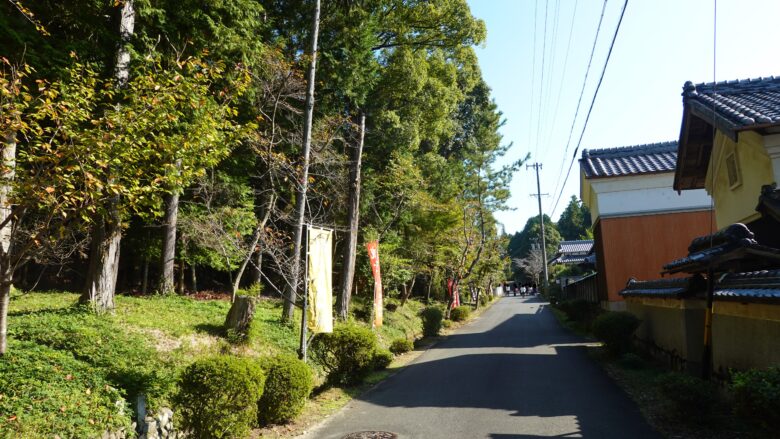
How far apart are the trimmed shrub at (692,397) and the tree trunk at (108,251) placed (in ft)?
32.8

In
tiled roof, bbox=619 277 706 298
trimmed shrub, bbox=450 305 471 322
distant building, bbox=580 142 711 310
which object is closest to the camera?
tiled roof, bbox=619 277 706 298

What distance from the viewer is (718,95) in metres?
9.99

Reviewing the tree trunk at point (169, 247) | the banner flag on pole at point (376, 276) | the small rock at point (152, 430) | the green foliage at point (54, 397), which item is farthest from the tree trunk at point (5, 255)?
the banner flag on pole at point (376, 276)

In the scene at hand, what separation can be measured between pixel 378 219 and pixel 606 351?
11601 millimetres

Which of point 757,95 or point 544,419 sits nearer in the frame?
point 544,419

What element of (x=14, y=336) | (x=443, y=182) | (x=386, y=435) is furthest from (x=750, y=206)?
(x=443, y=182)

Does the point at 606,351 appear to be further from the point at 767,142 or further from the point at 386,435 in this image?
the point at 386,435

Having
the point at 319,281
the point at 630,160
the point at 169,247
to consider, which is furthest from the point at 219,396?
the point at 630,160

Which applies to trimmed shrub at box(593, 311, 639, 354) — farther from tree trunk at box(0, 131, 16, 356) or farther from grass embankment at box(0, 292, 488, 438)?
tree trunk at box(0, 131, 16, 356)

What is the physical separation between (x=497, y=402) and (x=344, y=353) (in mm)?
3867

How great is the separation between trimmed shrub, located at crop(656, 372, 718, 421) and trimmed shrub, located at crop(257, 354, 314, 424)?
545 cm

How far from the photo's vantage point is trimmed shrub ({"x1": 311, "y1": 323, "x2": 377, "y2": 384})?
1105cm

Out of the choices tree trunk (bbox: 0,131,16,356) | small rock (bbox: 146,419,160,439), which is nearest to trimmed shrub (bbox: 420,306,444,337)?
small rock (bbox: 146,419,160,439)

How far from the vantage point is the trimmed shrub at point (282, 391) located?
7.68 metres
